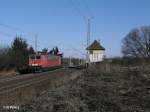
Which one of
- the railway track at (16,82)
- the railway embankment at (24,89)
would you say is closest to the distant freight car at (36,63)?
the railway track at (16,82)

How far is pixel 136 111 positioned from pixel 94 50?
142 meters

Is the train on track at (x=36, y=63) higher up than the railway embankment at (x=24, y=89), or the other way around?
the train on track at (x=36, y=63)

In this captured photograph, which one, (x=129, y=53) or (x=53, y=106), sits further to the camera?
(x=129, y=53)

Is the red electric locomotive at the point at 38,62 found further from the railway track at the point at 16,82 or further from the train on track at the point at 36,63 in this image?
the railway track at the point at 16,82

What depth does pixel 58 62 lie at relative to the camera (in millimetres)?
87125

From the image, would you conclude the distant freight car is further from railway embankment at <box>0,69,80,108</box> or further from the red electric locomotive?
railway embankment at <box>0,69,80,108</box>

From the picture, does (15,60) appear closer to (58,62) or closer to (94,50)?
(58,62)

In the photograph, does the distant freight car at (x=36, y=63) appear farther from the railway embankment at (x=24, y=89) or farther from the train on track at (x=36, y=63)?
the railway embankment at (x=24, y=89)

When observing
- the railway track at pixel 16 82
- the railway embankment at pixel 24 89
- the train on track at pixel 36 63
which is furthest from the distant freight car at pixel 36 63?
the railway embankment at pixel 24 89

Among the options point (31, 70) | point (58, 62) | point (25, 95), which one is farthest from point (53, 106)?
point (58, 62)

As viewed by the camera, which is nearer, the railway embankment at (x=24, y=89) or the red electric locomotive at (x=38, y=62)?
the railway embankment at (x=24, y=89)

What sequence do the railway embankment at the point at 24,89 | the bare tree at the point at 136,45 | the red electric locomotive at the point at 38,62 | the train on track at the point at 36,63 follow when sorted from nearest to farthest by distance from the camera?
the railway embankment at the point at 24,89
the train on track at the point at 36,63
the red electric locomotive at the point at 38,62
the bare tree at the point at 136,45

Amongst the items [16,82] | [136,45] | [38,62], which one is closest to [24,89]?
[16,82]

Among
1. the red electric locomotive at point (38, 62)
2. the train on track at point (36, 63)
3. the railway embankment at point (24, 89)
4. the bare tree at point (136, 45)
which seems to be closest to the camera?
the railway embankment at point (24, 89)
